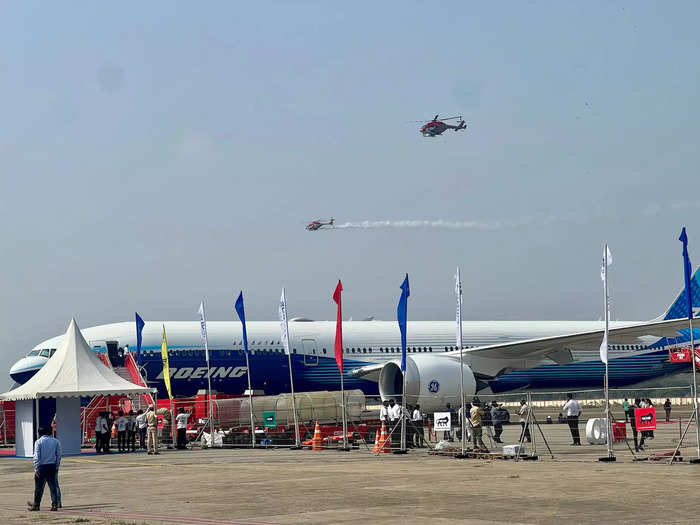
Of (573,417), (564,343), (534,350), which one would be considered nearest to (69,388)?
(573,417)

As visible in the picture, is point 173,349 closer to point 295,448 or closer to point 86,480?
point 295,448

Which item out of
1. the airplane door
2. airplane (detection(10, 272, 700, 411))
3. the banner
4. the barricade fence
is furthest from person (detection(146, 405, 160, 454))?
the airplane door

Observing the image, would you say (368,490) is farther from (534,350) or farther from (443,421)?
(534,350)

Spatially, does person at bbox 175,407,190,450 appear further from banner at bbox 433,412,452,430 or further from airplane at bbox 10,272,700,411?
banner at bbox 433,412,452,430

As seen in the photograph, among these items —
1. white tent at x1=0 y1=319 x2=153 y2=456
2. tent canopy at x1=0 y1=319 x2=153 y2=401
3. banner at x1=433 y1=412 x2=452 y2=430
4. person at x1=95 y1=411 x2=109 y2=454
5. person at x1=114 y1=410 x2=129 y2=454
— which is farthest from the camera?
person at x1=114 y1=410 x2=129 y2=454

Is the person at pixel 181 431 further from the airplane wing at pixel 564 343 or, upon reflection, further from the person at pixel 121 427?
the airplane wing at pixel 564 343

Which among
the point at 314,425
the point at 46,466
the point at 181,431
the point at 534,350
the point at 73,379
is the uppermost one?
the point at 534,350

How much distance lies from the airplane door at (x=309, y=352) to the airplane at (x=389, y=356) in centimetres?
5

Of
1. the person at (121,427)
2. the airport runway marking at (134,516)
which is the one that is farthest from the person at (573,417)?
the airport runway marking at (134,516)

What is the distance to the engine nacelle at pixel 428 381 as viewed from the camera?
3578 centimetres

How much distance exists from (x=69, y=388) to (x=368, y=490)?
607 inches

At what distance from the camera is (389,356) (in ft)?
153

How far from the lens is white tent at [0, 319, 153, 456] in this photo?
1157 inches

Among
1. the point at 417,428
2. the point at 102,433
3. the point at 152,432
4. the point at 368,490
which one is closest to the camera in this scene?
the point at 368,490
